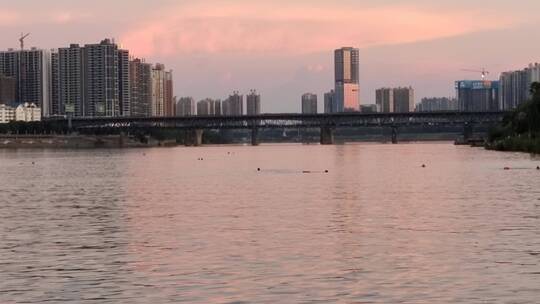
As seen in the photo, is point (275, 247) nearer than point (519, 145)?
Yes

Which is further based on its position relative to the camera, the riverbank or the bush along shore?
the bush along shore

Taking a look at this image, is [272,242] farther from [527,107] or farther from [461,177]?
[527,107]

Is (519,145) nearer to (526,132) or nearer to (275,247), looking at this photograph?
(526,132)

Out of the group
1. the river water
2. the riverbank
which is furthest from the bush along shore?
the river water

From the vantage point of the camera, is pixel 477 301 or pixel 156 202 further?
pixel 156 202

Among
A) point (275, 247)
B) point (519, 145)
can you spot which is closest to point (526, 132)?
point (519, 145)

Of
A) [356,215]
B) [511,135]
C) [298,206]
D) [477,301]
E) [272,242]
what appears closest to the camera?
[477,301]

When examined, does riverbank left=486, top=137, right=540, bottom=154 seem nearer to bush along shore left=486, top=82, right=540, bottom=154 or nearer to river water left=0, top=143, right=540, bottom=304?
bush along shore left=486, top=82, right=540, bottom=154

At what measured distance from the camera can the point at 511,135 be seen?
187000mm

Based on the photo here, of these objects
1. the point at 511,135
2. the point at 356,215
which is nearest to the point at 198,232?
the point at 356,215

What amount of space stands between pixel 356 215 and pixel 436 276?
18540 millimetres

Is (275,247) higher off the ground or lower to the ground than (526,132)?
lower

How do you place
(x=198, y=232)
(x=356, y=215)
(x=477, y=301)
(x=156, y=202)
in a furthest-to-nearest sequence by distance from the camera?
1. (x=156, y=202)
2. (x=356, y=215)
3. (x=198, y=232)
4. (x=477, y=301)

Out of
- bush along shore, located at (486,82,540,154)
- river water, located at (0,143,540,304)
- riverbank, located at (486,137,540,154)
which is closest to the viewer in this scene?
river water, located at (0,143,540,304)
